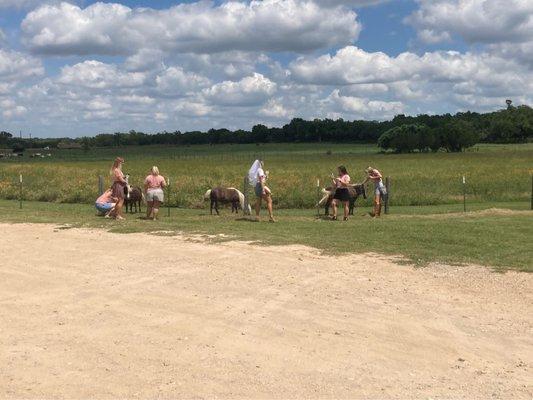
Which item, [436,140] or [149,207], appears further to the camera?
[436,140]

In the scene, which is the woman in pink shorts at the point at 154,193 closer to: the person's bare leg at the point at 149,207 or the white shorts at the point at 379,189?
the person's bare leg at the point at 149,207

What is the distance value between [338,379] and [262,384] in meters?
0.73

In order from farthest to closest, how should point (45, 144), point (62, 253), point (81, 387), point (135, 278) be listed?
point (45, 144)
point (62, 253)
point (135, 278)
point (81, 387)

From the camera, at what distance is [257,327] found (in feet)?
24.7

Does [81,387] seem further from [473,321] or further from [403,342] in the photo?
[473,321]

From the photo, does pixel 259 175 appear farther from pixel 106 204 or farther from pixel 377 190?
pixel 377 190

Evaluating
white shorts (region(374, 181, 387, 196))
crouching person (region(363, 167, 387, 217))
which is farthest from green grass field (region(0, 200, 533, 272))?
white shorts (region(374, 181, 387, 196))

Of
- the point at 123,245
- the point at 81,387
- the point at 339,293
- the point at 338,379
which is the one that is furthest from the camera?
the point at 123,245

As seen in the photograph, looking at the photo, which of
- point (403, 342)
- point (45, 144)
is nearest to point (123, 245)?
point (403, 342)

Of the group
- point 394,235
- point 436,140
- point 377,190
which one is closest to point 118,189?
point 394,235

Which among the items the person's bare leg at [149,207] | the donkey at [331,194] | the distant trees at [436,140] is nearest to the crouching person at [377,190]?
the donkey at [331,194]

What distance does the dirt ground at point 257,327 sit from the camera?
596cm

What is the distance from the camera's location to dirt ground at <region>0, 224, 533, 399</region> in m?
5.96

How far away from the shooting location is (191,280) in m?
9.81
